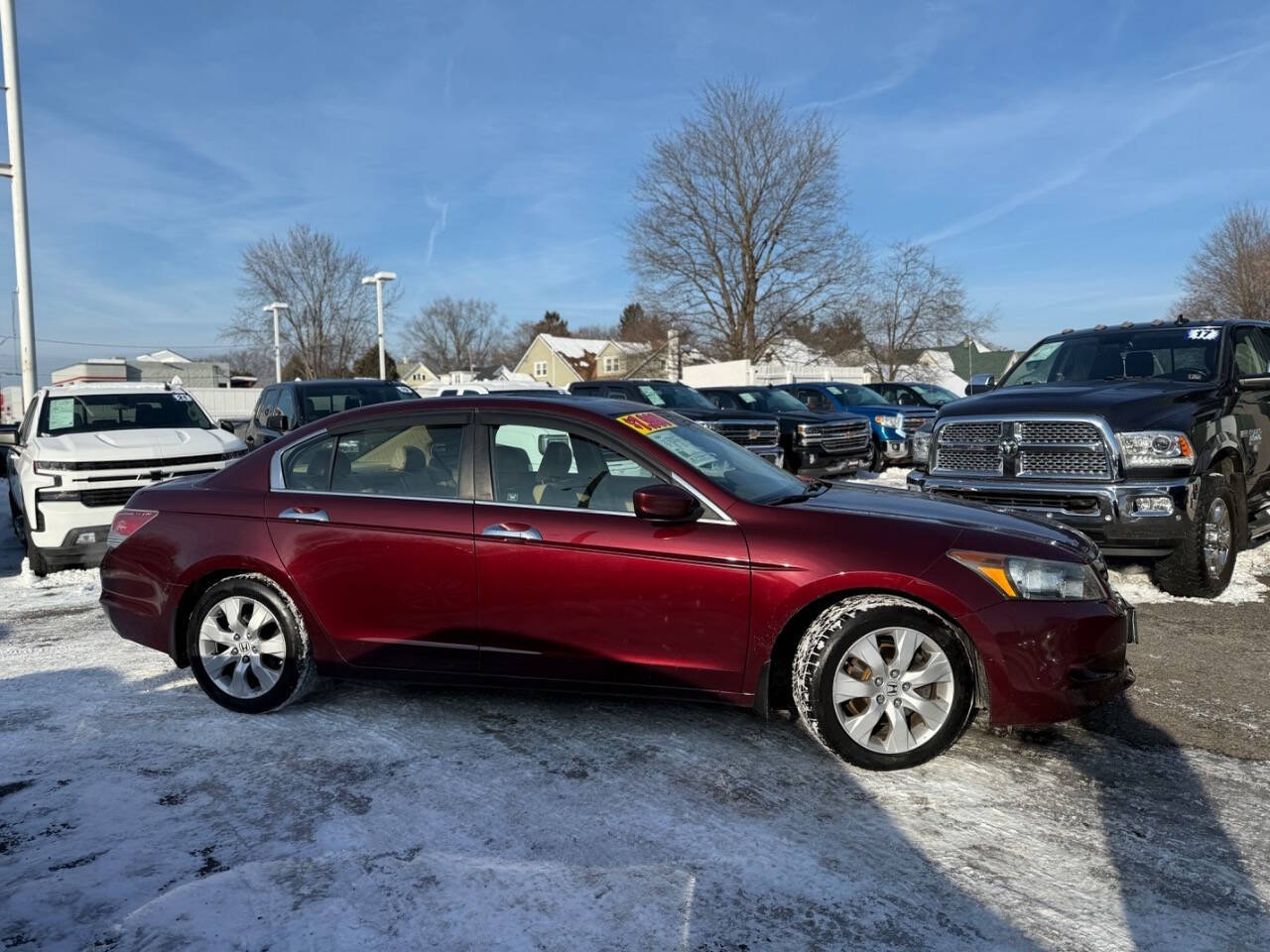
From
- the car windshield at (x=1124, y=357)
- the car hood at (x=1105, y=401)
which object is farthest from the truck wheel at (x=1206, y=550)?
the car windshield at (x=1124, y=357)

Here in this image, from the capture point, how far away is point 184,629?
15.5 feet

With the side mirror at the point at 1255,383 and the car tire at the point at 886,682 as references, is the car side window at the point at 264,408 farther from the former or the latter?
the side mirror at the point at 1255,383

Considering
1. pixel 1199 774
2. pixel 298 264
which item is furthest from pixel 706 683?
pixel 298 264

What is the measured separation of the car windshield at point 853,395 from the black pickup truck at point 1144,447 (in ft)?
35.3

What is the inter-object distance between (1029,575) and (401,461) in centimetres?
291

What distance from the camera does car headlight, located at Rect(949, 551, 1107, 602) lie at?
3.70 meters

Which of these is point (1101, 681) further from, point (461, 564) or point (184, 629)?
point (184, 629)

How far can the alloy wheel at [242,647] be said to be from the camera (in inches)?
179

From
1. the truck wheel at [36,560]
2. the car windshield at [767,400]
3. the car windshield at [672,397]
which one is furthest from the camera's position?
the car windshield at [767,400]

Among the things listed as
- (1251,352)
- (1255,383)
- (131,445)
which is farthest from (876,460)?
(131,445)

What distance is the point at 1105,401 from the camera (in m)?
6.53

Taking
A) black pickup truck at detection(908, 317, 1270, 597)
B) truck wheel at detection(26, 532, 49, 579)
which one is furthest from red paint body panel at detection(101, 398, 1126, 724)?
truck wheel at detection(26, 532, 49, 579)

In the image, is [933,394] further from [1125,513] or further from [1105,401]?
[1125,513]

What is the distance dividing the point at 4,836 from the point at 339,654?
→ 4.80 ft
